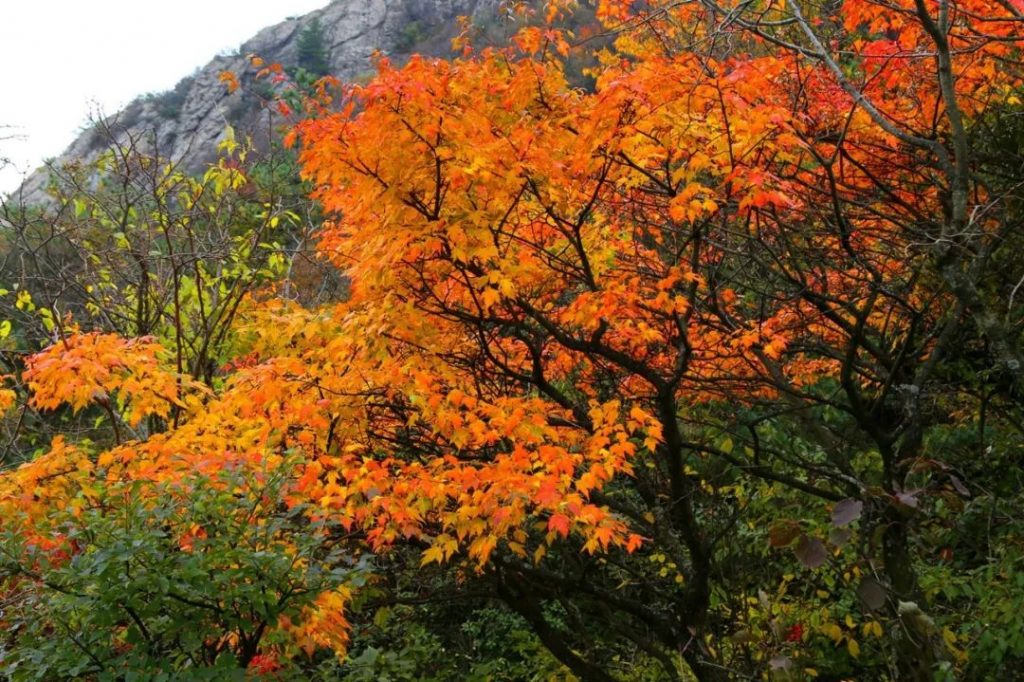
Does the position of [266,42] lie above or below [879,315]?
above

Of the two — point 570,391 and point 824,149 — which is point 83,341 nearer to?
point 570,391

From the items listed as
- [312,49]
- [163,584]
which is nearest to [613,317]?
[163,584]

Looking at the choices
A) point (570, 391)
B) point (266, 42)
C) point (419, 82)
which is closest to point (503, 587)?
point (570, 391)

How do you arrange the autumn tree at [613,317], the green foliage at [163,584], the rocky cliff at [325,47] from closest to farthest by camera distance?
the green foliage at [163,584] < the autumn tree at [613,317] < the rocky cliff at [325,47]

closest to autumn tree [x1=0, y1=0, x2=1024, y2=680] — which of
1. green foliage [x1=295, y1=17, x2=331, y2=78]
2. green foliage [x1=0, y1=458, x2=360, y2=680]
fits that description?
green foliage [x1=0, y1=458, x2=360, y2=680]

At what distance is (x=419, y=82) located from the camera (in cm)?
392

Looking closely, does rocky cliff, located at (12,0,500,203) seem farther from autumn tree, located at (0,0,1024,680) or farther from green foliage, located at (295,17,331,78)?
autumn tree, located at (0,0,1024,680)

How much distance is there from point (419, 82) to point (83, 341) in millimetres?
2861

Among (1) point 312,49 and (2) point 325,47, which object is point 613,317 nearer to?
(1) point 312,49

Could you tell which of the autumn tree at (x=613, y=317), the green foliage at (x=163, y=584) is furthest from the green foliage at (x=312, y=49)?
the green foliage at (x=163, y=584)

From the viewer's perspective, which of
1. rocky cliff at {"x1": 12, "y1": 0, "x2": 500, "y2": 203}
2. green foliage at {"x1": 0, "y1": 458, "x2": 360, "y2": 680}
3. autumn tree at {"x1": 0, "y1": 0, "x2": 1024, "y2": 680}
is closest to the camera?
green foliage at {"x1": 0, "y1": 458, "x2": 360, "y2": 680}

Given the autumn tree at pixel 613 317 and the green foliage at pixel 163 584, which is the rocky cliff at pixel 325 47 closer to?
the autumn tree at pixel 613 317

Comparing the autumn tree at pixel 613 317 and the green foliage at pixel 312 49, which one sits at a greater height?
the green foliage at pixel 312 49

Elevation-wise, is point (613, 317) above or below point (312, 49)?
below
